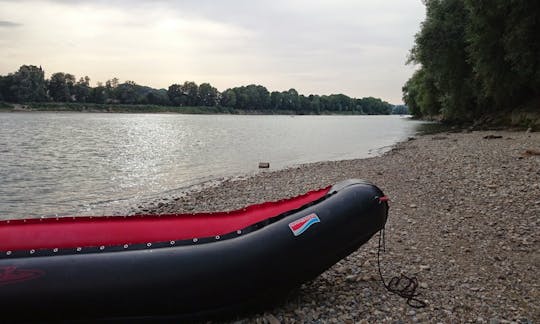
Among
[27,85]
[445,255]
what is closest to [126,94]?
[27,85]

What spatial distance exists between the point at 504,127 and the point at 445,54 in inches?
277

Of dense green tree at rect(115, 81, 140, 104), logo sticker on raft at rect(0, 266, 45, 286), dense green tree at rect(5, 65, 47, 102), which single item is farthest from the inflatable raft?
dense green tree at rect(115, 81, 140, 104)

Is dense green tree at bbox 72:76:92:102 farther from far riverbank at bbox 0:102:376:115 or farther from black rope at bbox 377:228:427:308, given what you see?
black rope at bbox 377:228:427:308

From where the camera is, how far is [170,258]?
3576 millimetres

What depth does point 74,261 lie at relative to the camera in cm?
347

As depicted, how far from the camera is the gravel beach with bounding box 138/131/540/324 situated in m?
4.05

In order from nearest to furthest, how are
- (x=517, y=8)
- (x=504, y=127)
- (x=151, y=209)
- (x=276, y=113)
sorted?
(x=151, y=209) → (x=517, y=8) → (x=504, y=127) → (x=276, y=113)

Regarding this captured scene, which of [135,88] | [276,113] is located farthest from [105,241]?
[276,113]

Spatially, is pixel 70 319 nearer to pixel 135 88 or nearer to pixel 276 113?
pixel 135 88

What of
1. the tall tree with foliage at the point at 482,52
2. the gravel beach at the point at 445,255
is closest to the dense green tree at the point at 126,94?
the tall tree with foliage at the point at 482,52

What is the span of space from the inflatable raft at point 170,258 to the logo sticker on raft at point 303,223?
0.01 m

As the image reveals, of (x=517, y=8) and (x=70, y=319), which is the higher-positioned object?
(x=517, y=8)

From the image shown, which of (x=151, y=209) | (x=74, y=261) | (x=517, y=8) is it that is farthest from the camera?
(x=517, y=8)

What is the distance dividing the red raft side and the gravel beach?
3.30ft
